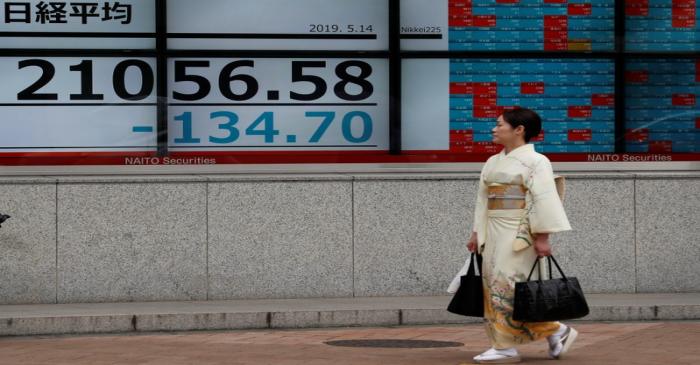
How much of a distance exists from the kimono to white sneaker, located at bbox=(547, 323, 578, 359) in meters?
0.06

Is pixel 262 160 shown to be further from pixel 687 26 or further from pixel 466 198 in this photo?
pixel 687 26

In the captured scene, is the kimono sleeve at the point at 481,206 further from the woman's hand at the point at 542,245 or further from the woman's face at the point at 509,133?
the woman's hand at the point at 542,245

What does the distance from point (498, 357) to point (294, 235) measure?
4.20m

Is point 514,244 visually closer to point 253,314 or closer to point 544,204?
point 544,204

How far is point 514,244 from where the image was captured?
28.7 ft

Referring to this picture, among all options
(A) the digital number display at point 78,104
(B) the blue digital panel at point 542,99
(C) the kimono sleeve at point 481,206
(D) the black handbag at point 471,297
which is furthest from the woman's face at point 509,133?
(A) the digital number display at point 78,104

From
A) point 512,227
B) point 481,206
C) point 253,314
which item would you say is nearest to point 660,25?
point 253,314

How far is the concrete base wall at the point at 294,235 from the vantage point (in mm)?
12398

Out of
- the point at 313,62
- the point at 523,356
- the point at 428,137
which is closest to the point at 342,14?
the point at 313,62

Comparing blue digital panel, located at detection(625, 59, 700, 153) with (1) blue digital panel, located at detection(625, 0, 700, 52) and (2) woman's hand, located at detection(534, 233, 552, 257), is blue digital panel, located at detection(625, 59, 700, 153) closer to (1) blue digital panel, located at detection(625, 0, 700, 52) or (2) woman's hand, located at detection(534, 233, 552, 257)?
(1) blue digital panel, located at detection(625, 0, 700, 52)

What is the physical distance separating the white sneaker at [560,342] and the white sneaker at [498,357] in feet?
0.82

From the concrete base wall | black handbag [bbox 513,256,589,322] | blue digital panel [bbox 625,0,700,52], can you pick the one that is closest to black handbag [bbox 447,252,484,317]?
black handbag [bbox 513,256,589,322]

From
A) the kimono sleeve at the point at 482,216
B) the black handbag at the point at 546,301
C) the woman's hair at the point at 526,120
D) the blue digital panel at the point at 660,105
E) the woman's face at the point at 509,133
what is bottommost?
the black handbag at the point at 546,301

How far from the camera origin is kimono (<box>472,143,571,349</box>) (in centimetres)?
870
